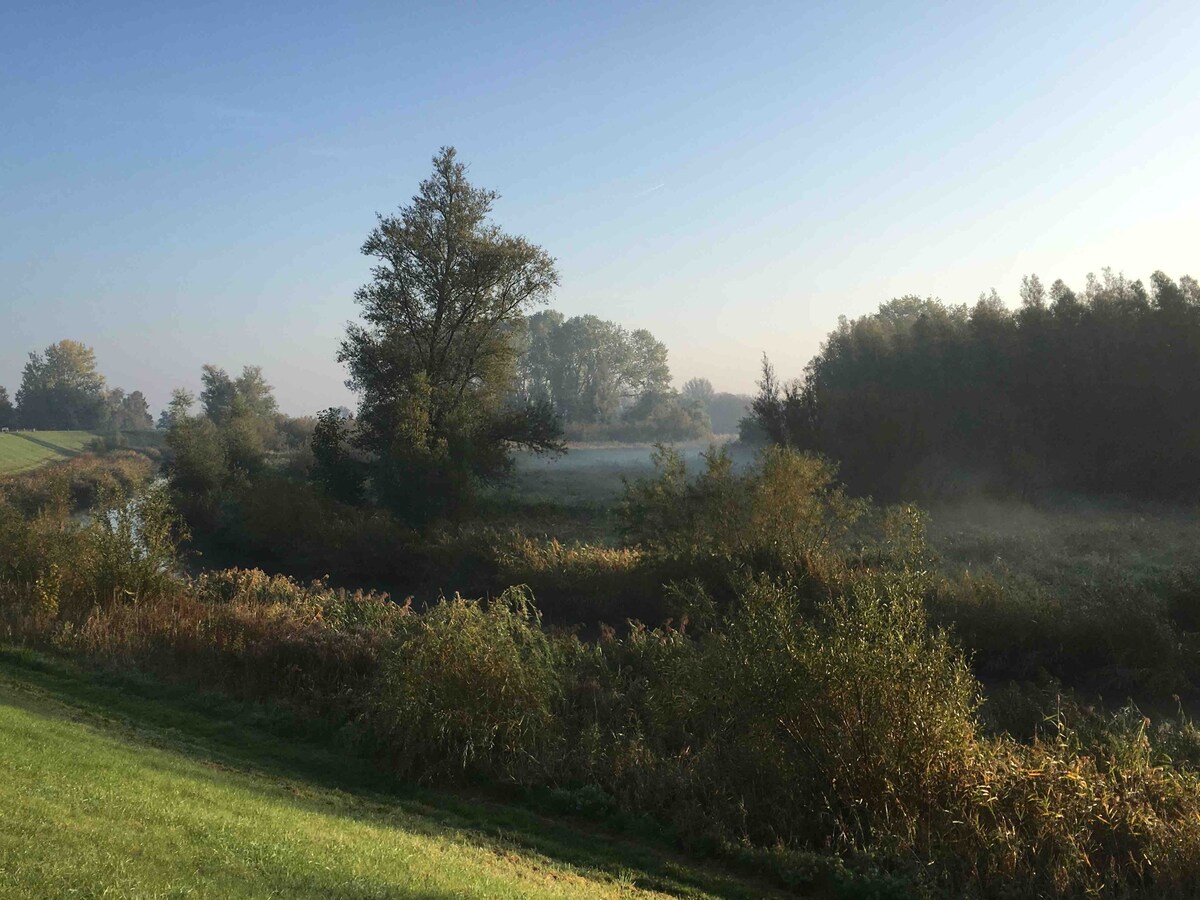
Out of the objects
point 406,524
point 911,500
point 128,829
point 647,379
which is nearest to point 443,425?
point 406,524

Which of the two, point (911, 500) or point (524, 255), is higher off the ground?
point (524, 255)

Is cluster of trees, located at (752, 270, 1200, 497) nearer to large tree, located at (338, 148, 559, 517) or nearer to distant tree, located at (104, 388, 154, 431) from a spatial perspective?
large tree, located at (338, 148, 559, 517)

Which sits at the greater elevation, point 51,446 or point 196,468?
point 51,446

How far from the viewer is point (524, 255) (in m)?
34.1

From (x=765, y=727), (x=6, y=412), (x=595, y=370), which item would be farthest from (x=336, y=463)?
(x=6, y=412)

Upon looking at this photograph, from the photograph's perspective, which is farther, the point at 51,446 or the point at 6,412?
the point at 6,412

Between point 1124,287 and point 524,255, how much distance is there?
21.8m

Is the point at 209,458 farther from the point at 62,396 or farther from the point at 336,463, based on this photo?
the point at 62,396

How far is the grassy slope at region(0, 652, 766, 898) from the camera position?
5102 millimetres

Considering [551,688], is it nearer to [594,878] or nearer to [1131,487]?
[594,878]

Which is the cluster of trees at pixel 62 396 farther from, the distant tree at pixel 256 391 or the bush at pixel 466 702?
the bush at pixel 466 702

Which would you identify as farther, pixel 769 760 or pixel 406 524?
pixel 406 524

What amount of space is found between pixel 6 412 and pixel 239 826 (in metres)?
99.0

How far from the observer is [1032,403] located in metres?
31.8
